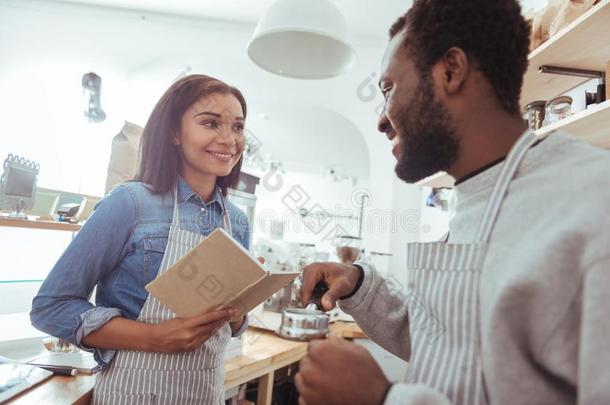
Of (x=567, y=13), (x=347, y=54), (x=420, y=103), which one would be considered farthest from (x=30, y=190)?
(x=567, y=13)

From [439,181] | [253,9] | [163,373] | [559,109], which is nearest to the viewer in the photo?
[163,373]

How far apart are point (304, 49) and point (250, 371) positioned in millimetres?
1450

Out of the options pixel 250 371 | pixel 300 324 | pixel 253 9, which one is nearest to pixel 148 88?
pixel 253 9

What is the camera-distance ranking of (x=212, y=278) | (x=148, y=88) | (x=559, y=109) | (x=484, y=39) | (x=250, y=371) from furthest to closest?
(x=148, y=88) < (x=250, y=371) < (x=559, y=109) < (x=212, y=278) < (x=484, y=39)

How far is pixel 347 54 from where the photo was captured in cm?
172

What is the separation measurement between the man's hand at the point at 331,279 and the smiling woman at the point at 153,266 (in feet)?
0.77

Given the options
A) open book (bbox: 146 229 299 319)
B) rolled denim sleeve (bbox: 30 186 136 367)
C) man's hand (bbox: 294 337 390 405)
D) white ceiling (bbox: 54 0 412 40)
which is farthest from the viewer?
white ceiling (bbox: 54 0 412 40)

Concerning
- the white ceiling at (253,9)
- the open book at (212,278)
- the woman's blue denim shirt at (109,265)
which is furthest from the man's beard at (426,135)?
the white ceiling at (253,9)

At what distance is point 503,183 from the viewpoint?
2.21 feet

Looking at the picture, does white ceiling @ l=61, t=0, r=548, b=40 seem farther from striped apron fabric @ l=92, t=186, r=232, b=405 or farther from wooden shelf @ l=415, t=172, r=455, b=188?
striped apron fabric @ l=92, t=186, r=232, b=405

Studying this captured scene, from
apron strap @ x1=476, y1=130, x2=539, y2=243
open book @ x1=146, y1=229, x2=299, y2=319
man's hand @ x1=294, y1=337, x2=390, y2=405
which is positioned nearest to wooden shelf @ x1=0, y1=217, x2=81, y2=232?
open book @ x1=146, y1=229, x2=299, y2=319

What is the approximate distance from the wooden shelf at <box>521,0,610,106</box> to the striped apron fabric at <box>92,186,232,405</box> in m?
1.36

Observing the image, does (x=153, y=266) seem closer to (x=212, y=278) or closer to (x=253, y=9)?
(x=212, y=278)

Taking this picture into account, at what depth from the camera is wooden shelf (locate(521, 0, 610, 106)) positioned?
1.24 meters
